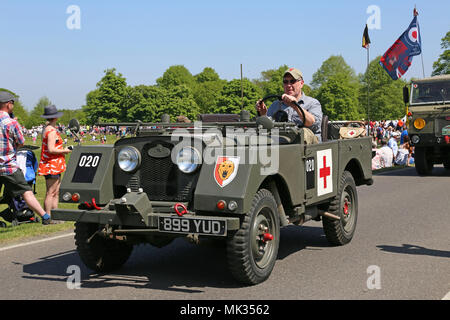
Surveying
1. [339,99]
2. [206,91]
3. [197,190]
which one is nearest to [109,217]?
[197,190]

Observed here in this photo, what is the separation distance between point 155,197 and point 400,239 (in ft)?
11.2

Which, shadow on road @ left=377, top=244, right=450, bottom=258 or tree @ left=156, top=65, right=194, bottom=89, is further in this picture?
tree @ left=156, top=65, right=194, bottom=89

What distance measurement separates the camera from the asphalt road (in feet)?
15.4

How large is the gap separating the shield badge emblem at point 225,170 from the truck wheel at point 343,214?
222 cm

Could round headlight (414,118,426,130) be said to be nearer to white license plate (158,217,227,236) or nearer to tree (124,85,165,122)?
white license plate (158,217,227,236)

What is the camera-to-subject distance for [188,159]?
4.94 m

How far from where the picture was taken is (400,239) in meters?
7.03

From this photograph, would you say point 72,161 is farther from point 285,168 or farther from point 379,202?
point 379,202

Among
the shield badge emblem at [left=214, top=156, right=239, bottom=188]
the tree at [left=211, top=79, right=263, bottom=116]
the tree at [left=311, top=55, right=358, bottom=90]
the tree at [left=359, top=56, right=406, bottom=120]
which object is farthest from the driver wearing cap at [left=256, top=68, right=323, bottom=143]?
the tree at [left=311, top=55, right=358, bottom=90]

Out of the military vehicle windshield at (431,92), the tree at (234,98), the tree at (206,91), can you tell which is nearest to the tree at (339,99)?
the tree at (234,98)

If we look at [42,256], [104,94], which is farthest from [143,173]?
[104,94]

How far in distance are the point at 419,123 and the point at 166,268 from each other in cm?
1195

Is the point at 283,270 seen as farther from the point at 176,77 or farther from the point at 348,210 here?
the point at 176,77

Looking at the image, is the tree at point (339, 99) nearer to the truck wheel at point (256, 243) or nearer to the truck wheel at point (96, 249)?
the truck wheel at point (96, 249)
